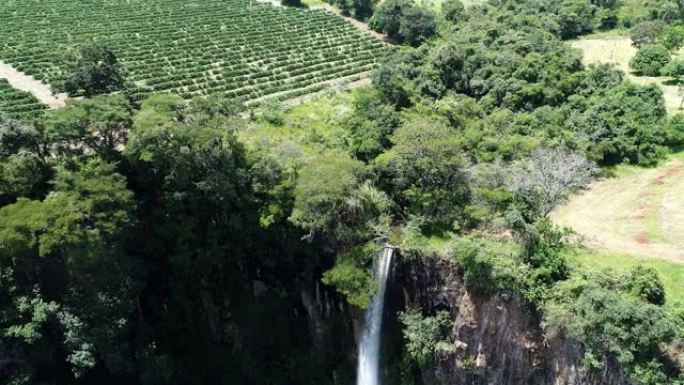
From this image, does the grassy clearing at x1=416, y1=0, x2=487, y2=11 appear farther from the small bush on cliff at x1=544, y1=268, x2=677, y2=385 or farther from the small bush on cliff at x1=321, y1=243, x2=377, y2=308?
the small bush on cliff at x1=544, y1=268, x2=677, y2=385

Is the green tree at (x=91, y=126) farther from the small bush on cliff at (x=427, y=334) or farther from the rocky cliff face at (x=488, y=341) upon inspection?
the small bush on cliff at (x=427, y=334)

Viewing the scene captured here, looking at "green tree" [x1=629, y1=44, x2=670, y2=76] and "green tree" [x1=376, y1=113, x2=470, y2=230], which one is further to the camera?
"green tree" [x1=629, y1=44, x2=670, y2=76]

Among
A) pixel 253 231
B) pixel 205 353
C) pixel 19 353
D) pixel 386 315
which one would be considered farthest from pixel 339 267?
pixel 19 353

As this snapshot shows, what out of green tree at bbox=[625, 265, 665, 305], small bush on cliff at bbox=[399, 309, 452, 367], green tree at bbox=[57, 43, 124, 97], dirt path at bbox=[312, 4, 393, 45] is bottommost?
dirt path at bbox=[312, 4, 393, 45]

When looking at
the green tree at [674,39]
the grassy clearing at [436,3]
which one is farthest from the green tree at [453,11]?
the green tree at [674,39]

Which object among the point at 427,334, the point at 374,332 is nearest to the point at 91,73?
the point at 374,332

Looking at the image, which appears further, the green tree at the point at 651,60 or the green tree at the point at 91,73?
the green tree at the point at 651,60

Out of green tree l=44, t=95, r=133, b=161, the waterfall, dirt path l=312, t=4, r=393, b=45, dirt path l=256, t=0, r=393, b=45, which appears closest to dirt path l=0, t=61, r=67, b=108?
green tree l=44, t=95, r=133, b=161

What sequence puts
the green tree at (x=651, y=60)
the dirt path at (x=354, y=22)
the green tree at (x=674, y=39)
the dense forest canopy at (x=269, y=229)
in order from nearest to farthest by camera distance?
the dense forest canopy at (x=269, y=229)
the green tree at (x=651, y=60)
the green tree at (x=674, y=39)
the dirt path at (x=354, y=22)
